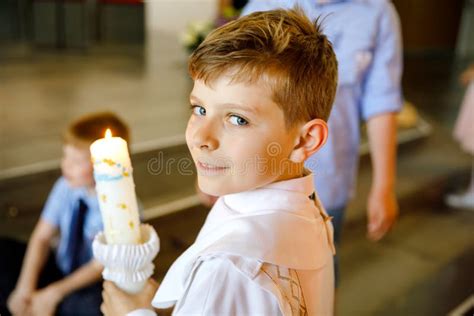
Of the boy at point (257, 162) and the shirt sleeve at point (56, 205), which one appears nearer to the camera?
the boy at point (257, 162)

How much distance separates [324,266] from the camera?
1.86 ft

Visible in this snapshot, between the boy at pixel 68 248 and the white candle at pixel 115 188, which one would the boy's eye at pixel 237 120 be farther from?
the boy at pixel 68 248

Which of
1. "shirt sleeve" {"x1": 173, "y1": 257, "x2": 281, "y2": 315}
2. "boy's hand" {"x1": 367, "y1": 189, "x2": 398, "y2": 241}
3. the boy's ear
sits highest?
the boy's ear

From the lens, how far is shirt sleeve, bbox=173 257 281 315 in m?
0.47

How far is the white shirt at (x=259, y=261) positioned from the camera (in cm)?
47

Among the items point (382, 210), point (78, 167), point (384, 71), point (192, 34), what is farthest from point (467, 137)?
point (78, 167)

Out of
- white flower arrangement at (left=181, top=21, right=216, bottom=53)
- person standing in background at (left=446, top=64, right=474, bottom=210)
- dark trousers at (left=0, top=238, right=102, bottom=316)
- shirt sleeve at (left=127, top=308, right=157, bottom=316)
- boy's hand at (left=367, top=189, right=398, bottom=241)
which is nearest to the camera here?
shirt sleeve at (left=127, top=308, right=157, bottom=316)

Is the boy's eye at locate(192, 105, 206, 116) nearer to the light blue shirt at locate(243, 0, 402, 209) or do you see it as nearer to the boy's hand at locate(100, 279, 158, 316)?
the boy's hand at locate(100, 279, 158, 316)

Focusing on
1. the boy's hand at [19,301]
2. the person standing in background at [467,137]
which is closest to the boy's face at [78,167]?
the boy's hand at [19,301]

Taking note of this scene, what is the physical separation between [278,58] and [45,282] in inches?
33.3

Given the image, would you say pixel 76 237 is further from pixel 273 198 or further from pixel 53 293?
pixel 273 198

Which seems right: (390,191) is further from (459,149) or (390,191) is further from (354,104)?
(459,149)

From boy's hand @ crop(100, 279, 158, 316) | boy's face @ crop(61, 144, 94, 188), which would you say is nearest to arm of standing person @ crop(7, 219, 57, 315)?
boy's face @ crop(61, 144, 94, 188)

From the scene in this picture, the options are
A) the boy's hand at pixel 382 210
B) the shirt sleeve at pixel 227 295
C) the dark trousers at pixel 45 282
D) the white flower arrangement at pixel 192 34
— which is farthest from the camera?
the white flower arrangement at pixel 192 34
